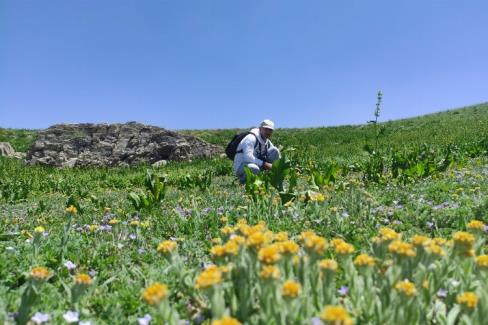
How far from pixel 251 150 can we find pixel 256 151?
389 millimetres

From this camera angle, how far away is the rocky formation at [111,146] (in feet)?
78.7

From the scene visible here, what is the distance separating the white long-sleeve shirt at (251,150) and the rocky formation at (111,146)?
1227cm

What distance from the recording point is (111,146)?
82.8 ft

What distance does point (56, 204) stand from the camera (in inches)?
398

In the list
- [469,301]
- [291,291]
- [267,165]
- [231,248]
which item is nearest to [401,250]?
[469,301]

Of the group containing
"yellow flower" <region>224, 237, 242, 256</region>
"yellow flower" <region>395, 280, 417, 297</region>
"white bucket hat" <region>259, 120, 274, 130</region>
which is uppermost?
"white bucket hat" <region>259, 120, 274, 130</region>

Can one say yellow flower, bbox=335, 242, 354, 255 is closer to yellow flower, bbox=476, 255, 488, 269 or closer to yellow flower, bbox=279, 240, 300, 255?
yellow flower, bbox=279, 240, 300, 255

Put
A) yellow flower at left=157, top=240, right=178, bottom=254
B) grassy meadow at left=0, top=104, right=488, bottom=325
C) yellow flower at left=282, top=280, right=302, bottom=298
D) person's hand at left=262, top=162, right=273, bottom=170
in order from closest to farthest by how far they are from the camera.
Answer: yellow flower at left=282, top=280, right=302, bottom=298 < grassy meadow at left=0, top=104, right=488, bottom=325 < yellow flower at left=157, top=240, right=178, bottom=254 < person's hand at left=262, top=162, right=273, bottom=170

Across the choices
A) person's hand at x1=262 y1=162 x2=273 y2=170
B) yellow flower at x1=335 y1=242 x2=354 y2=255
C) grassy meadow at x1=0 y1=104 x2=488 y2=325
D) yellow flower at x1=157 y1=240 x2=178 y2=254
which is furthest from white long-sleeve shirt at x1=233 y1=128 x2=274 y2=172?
yellow flower at x1=335 y1=242 x2=354 y2=255

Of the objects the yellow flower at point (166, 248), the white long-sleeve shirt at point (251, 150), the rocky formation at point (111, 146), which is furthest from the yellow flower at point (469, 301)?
the rocky formation at point (111, 146)

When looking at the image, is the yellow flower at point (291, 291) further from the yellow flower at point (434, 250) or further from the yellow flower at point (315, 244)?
the yellow flower at point (434, 250)

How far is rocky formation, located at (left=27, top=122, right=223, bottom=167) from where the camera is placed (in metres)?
24.0

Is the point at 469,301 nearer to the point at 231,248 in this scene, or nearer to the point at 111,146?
the point at 231,248

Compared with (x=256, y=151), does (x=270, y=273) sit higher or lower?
lower
